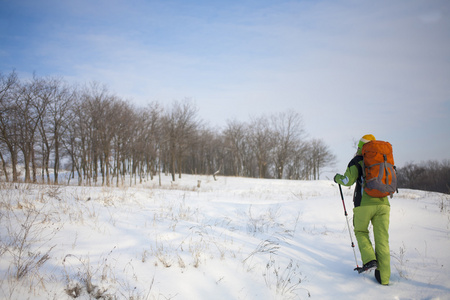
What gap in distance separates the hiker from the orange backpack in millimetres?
123

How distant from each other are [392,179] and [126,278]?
13.9ft

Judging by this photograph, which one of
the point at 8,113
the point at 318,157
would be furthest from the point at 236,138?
the point at 8,113

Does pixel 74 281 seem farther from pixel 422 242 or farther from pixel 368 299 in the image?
pixel 422 242

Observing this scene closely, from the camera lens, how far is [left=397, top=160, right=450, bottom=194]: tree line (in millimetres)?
45144

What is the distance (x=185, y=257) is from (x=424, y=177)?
226 feet

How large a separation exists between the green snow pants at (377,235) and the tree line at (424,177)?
5299 centimetres

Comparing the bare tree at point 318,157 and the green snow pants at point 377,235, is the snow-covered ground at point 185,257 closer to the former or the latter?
the green snow pants at point 377,235

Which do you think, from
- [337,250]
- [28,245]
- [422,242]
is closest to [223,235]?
[337,250]

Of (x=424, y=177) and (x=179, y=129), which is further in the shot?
(x=424, y=177)

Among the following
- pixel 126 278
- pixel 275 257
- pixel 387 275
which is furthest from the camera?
pixel 275 257

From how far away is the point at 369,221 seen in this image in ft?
11.7

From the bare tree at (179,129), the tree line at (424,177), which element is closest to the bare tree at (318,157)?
the tree line at (424,177)

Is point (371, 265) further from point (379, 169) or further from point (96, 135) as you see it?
point (96, 135)

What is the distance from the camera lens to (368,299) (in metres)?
3.04
